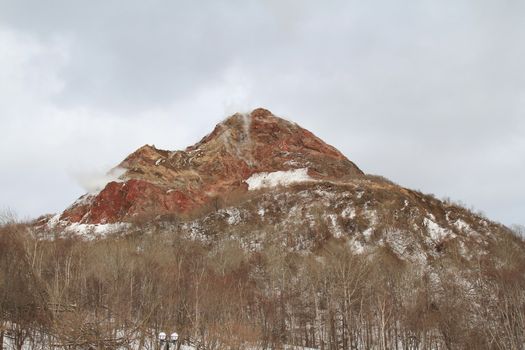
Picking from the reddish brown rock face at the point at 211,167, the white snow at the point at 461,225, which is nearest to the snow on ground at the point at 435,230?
the white snow at the point at 461,225

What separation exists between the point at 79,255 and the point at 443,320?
33.8m

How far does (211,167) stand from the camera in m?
118

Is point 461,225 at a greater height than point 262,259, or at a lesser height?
greater

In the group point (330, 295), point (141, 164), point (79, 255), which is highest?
point (141, 164)

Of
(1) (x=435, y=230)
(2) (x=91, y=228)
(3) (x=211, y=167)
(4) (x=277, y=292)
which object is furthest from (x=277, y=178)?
(4) (x=277, y=292)

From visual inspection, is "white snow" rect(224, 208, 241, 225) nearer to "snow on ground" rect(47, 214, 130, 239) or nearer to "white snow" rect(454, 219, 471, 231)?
"snow on ground" rect(47, 214, 130, 239)

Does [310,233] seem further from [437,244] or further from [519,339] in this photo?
[519,339]

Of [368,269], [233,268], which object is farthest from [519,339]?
[233,268]

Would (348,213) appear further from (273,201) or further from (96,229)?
(96,229)

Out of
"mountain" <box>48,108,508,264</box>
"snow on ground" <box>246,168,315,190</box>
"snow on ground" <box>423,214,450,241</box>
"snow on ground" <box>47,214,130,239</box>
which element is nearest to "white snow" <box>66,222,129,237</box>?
"snow on ground" <box>47,214,130,239</box>

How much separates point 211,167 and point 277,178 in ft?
56.6

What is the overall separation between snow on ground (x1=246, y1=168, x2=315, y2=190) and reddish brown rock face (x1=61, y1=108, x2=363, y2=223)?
1748 millimetres

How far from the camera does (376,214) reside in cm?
8300

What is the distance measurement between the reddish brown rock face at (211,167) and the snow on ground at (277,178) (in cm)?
175
